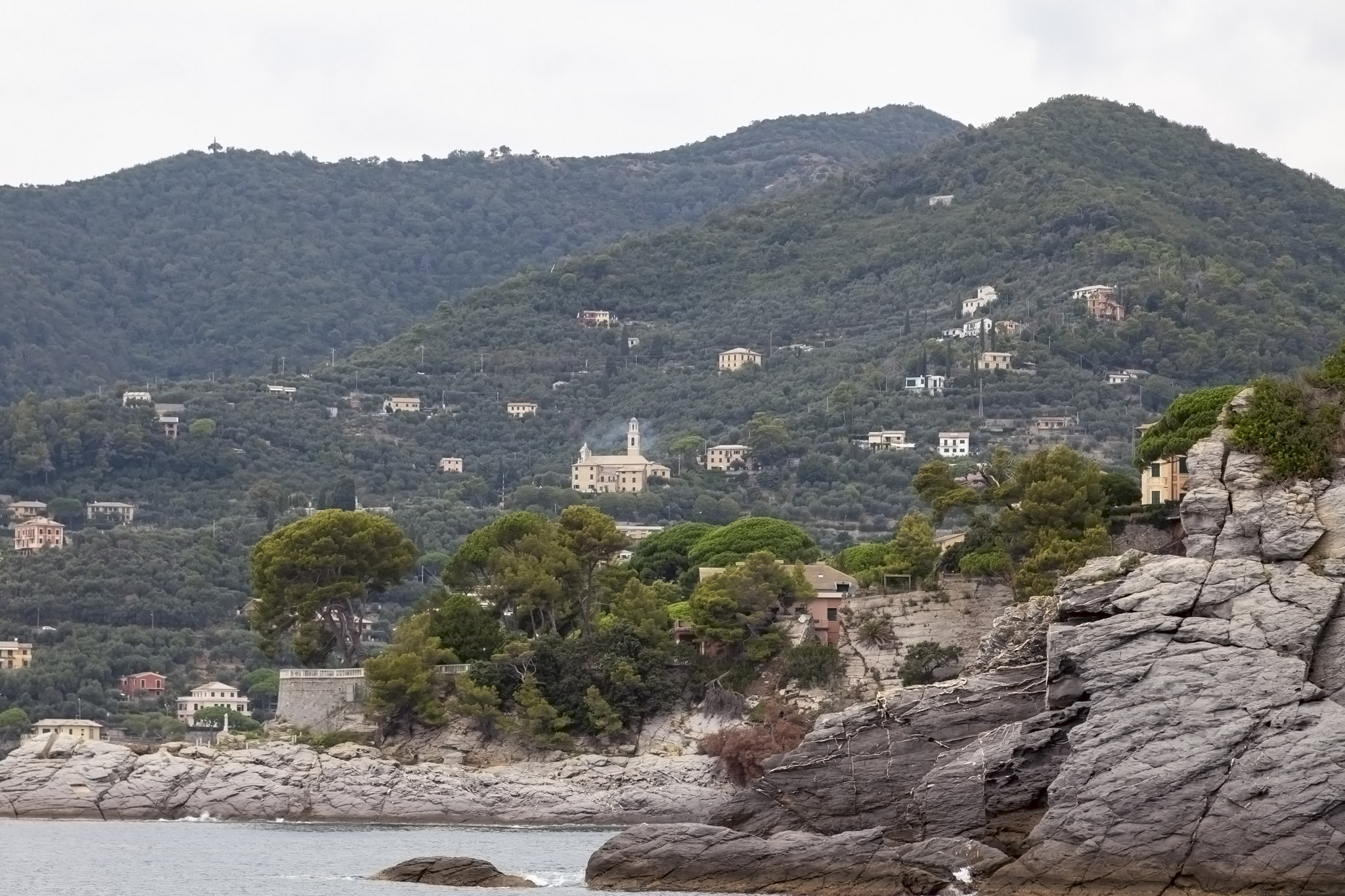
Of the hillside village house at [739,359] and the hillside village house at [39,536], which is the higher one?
the hillside village house at [739,359]

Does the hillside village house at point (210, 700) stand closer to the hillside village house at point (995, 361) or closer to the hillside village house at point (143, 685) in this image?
the hillside village house at point (143, 685)

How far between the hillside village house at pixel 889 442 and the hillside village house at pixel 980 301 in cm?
2005

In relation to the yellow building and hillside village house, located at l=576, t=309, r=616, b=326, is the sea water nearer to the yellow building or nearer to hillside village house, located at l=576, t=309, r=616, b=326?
the yellow building

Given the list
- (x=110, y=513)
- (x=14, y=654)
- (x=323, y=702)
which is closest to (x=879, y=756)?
(x=323, y=702)

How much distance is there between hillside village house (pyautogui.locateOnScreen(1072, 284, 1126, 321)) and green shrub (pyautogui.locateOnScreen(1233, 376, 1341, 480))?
352 feet

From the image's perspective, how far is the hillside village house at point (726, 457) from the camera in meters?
150

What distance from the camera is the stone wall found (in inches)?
2958

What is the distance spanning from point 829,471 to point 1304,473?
9950 centimetres

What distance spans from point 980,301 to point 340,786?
104 meters

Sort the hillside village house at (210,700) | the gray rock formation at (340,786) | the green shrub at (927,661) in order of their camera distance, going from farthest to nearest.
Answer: the hillside village house at (210,700)
the green shrub at (927,661)
the gray rock formation at (340,786)

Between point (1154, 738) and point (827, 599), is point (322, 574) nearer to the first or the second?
point (827, 599)

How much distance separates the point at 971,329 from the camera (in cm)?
16150

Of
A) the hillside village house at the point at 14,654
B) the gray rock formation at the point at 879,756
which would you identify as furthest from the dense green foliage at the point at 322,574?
→ the hillside village house at the point at 14,654

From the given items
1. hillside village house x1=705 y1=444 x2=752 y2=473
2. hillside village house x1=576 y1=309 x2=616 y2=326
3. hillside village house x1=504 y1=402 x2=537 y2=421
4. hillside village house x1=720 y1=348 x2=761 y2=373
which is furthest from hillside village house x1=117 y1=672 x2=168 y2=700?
hillside village house x1=576 y1=309 x2=616 y2=326
